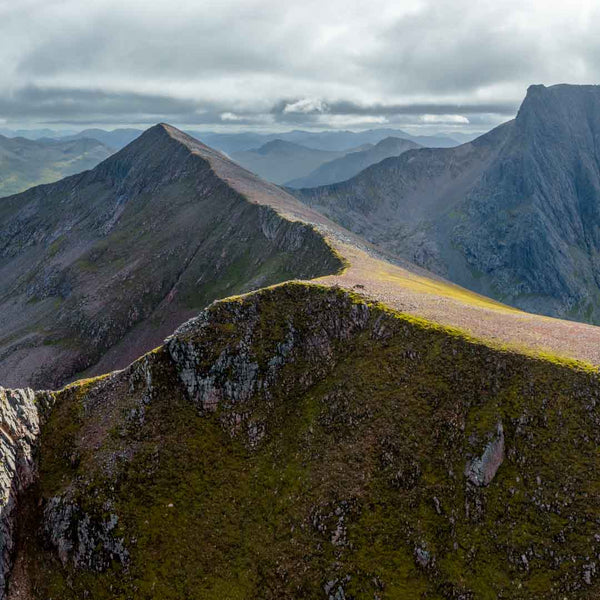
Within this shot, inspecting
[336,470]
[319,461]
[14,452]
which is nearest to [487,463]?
[336,470]

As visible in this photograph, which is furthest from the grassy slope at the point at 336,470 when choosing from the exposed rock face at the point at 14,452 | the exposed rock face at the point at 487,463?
the exposed rock face at the point at 14,452

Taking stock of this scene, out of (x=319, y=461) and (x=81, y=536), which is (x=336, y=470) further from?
(x=81, y=536)

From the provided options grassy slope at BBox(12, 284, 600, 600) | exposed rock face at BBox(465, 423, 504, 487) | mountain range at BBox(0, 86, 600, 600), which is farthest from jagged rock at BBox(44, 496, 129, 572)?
exposed rock face at BBox(465, 423, 504, 487)

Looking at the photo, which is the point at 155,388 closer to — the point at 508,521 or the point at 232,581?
the point at 232,581

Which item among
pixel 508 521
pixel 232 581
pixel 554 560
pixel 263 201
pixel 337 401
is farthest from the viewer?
pixel 263 201

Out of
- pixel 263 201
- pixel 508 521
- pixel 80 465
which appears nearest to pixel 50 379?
pixel 263 201

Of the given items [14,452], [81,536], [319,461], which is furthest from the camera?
[14,452]

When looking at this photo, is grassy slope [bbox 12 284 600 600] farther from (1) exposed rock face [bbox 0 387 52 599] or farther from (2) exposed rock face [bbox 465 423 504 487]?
(1) exposed rock face [bbox 0 387 52 599]
